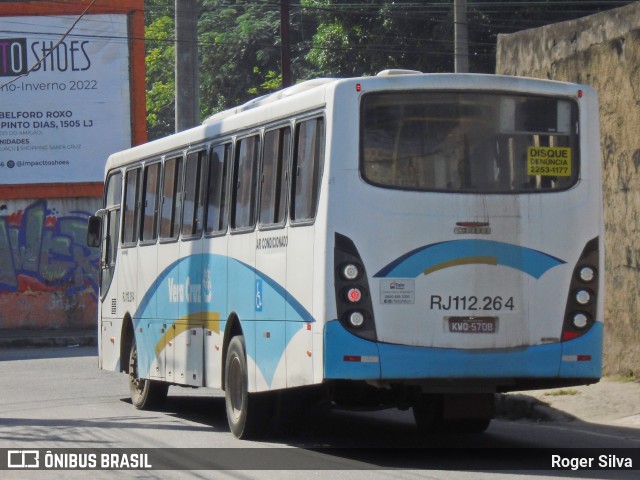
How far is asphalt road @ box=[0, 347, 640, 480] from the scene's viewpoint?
396 inches

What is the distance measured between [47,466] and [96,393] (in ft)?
24.8

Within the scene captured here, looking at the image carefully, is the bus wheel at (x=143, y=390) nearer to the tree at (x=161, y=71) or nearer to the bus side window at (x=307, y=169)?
the bus side window at (x=307, y=169)

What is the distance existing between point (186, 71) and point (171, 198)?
854 cm

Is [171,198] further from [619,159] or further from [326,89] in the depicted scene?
[619,159]

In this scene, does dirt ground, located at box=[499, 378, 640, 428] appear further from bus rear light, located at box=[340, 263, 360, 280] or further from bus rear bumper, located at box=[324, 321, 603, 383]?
bus rear light, located at box=[340, 263, 360, 280]

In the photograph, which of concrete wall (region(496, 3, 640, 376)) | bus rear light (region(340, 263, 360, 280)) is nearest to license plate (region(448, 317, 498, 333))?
bus rear light (region(340, 263, 360, 280))

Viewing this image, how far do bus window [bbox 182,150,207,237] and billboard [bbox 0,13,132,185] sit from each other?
20012 millimetres

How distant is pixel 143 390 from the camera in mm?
16016

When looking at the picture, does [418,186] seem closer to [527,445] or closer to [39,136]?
[527,445]

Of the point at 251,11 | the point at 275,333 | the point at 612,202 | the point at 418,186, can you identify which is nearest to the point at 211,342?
the point at 275,333

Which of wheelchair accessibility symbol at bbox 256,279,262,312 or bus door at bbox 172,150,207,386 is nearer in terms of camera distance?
wheelchair accessibility symbol at bbox 256,279,262,312

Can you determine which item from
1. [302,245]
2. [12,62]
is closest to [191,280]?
[302,245]

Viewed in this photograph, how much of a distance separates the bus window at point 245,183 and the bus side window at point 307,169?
3.60ft

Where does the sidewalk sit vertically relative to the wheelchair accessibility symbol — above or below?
below
